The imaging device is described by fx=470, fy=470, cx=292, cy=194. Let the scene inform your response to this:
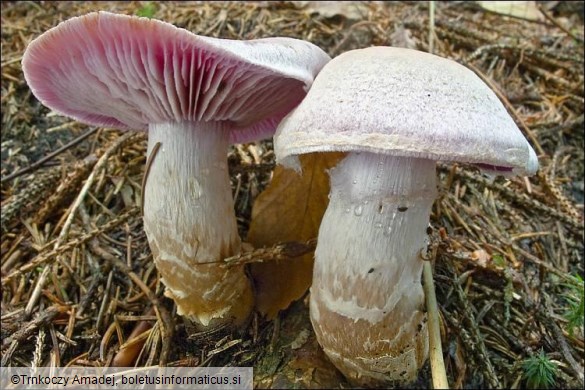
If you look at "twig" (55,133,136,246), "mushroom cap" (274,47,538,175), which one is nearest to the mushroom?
"mushroom cap" (274,47,538,175)

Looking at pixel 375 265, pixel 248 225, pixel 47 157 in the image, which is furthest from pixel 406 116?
pixel 47 157

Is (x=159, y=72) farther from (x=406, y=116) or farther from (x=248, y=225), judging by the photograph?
(x=248, y=225)

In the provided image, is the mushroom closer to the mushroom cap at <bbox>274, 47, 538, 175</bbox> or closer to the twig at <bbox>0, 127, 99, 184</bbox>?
the mushroom cap at <bbox>274, 47, 538, 175</bbox>

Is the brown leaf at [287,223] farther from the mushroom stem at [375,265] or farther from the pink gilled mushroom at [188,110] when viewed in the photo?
the mushroom stem at [375,265]

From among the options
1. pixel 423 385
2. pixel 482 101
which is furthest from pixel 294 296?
pixel 482 101

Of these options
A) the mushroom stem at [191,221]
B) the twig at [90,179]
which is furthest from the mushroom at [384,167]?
the twig at [90,179]

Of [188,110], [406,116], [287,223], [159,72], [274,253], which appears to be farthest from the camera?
[287,223]
